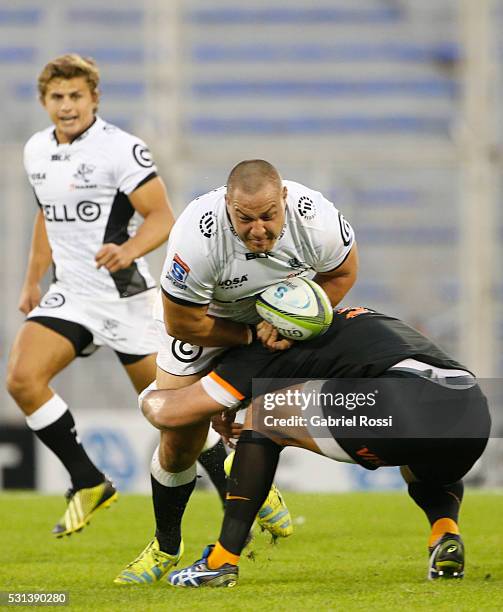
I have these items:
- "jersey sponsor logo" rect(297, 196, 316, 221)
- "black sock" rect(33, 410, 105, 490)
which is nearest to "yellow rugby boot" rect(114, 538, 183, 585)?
"black sock" rect(33, 410, 105, 490)

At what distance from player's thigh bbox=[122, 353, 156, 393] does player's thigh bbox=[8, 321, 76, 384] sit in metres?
0.35

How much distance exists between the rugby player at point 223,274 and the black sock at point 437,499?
642 millimetres

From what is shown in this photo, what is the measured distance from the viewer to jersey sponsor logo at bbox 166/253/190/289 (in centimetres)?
421

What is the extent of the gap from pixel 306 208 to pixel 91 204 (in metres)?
2.10

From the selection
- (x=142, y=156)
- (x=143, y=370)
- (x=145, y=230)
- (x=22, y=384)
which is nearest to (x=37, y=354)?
(x=22, y=384)

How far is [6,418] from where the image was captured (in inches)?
515

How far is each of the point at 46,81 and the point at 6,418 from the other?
290 inches

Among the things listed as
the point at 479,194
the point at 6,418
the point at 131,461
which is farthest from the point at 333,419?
the point at 479,194

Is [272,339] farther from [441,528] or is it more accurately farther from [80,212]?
[80,212]

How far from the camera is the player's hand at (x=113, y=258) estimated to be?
594 cm

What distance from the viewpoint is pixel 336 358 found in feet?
13.9

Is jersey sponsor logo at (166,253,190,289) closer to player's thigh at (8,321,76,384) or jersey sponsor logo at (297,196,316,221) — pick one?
jersey sponsor logo at (297,196,316,221)

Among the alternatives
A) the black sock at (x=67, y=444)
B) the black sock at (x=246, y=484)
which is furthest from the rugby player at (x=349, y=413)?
the black sock at (x=67, y=444)

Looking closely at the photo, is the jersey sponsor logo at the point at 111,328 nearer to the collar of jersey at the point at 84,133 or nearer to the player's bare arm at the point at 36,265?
the player's bare arm at the point at 36,265
